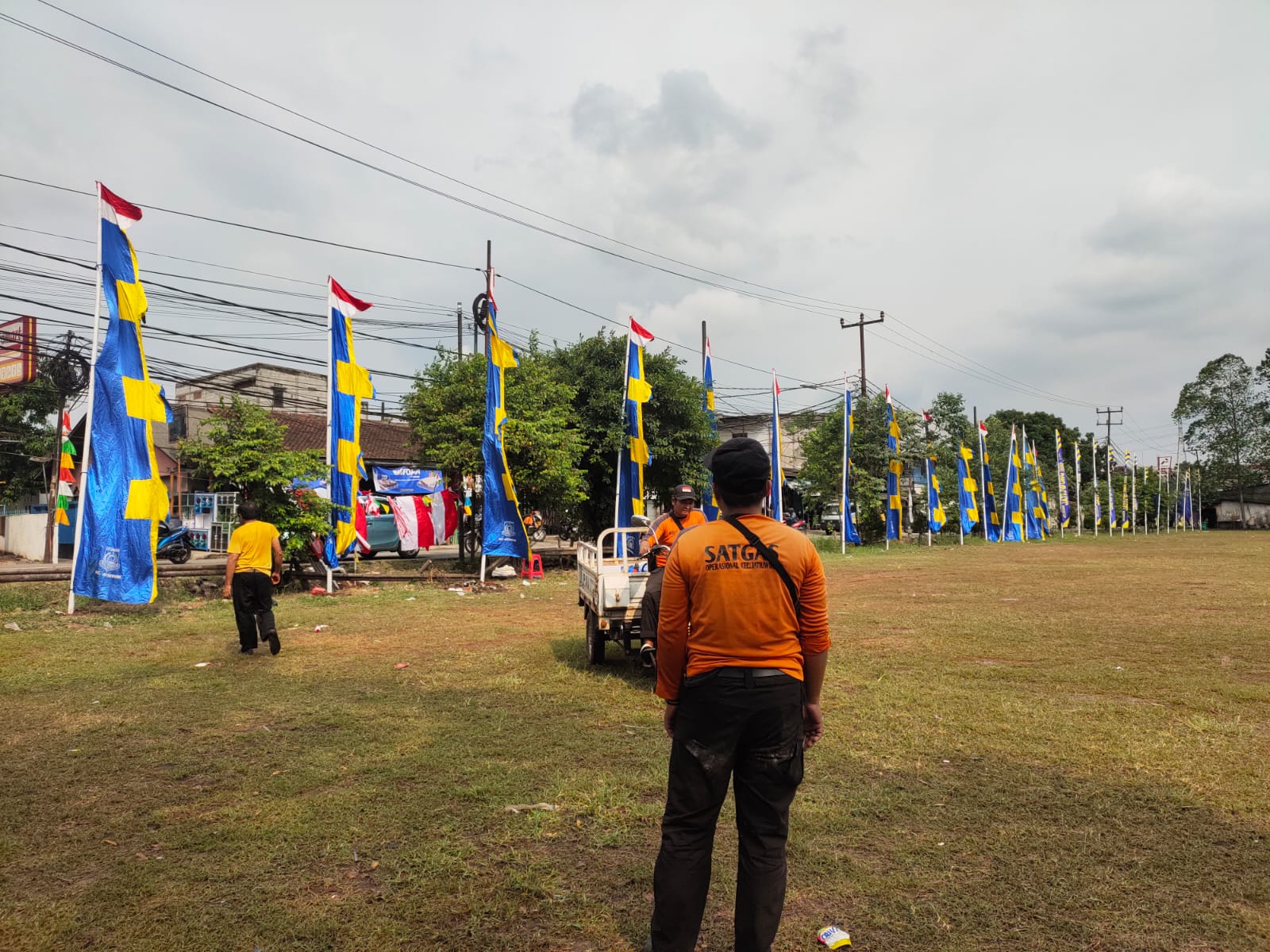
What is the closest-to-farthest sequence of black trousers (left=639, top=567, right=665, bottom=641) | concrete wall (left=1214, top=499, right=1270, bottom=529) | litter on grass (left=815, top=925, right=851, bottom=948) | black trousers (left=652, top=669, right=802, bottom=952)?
black trousers (left=652, top=669, right=802, bottom=952), litter on grass (left=815, top=925, right=851, bottom=948), black trousers (left=639, top=567, right=665, bottom=641), concrete wall (left=1214, top=499, right=1270, bottom=529)

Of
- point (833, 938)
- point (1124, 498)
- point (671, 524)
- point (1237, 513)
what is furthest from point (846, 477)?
point (1237, 513)

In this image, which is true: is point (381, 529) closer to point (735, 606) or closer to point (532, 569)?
point (532, 569)

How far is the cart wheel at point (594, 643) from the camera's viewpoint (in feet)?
27.9

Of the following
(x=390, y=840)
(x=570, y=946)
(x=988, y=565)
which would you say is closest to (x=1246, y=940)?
(x=570, y=946)

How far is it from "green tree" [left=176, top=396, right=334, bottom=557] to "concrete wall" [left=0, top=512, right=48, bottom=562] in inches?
509

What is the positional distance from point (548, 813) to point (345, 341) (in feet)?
46.5

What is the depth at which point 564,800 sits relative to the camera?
4.74 m

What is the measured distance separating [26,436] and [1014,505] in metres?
45.8

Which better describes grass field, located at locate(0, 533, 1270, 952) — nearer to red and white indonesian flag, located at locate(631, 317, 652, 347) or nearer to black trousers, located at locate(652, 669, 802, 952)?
black trousers, located at locate(652, 669, 802, 952)

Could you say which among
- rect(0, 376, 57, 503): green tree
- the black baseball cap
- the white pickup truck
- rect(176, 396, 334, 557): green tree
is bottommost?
the white pickup truck

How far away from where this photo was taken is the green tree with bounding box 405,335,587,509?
20.6 metres

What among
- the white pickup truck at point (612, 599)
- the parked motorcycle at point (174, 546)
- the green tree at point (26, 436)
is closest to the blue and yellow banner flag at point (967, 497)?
the parked motorcycle at point (174, 546)

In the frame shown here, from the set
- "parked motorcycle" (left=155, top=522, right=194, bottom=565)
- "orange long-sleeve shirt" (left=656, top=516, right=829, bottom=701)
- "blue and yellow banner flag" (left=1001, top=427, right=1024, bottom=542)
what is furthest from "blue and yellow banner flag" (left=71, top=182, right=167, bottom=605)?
"blue and yellow banner flag" (left=1001, top=427, right=1024, bottom=542)

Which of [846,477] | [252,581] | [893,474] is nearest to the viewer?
[252,581]
